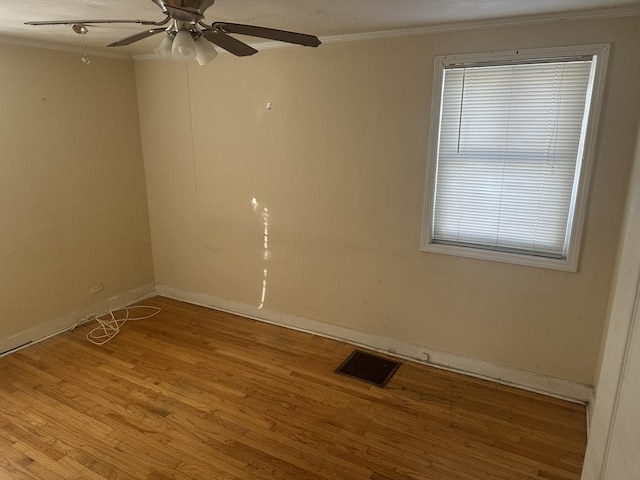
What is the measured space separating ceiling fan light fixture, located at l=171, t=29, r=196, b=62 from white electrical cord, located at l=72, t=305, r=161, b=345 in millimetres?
2691

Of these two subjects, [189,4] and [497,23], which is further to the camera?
[497,23]

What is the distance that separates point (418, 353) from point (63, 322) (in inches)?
120

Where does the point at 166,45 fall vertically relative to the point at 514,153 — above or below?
above

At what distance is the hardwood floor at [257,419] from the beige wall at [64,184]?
55 centimetres

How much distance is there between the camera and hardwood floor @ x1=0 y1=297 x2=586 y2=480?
221 cm

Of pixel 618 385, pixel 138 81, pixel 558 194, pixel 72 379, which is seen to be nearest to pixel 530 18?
pixel 558 194

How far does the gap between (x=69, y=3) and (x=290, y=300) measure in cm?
256

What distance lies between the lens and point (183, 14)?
1.50 metres

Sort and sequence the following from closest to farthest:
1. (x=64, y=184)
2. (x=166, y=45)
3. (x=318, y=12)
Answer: (x=166, y=45) → (x=318, y=12) → (x=64, y=184)

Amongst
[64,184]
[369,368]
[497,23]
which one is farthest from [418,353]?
[64,184]

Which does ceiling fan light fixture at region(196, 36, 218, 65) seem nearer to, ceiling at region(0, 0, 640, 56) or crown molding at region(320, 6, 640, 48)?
ceiling at region(0, 0, 640, 56)

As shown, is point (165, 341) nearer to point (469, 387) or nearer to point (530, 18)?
point (469, 387)

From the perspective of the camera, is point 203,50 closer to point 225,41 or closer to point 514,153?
point 225,41

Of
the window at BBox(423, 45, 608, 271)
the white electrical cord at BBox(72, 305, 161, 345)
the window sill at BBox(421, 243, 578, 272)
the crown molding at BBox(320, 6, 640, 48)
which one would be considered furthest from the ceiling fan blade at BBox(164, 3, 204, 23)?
the white electrical cord at BBox(72, 305, 161, 345)
